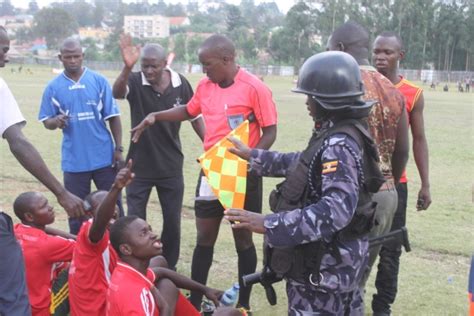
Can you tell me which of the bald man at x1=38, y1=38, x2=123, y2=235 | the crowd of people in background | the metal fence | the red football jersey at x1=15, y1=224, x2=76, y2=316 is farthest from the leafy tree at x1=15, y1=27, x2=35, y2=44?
the red football jersey at x1=15, y1=224, x2=76, y2=316

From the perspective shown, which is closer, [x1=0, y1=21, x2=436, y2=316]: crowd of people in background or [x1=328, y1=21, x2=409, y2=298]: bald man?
[x1=0, y1=21, x2=436, y2=316]: crowd of people in background

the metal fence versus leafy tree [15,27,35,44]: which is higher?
leafy tree [15,27,35,44]

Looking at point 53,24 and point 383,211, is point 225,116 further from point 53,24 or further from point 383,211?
point 53,24

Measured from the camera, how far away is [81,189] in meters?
5.95

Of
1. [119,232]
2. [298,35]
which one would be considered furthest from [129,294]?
[298,35]

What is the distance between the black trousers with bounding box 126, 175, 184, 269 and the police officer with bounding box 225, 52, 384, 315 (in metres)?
2.77

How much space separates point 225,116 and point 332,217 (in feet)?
6.66

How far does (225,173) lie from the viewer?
4.32 m

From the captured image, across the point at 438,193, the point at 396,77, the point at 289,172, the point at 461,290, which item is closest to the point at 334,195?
the point at 289,172

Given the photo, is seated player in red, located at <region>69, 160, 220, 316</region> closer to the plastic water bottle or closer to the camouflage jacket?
the plastic water bottle

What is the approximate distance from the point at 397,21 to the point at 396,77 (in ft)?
249

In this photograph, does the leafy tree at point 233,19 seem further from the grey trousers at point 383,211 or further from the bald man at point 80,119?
the grey trousers at point 383,211

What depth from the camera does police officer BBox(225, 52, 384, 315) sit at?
2980 millimetres

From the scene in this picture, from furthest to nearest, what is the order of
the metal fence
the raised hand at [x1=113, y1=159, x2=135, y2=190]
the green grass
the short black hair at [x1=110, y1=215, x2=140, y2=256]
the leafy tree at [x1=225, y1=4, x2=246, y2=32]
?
the leafy tree at [x1=225, y1=4, x2=246, y2=32] → the metal fence → the green grass → the short black hair at [x1=110, y1=215, x2=140, y2=256] → the raised hand at [x1=113, y1=159, x2=135, y2=190]
